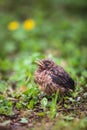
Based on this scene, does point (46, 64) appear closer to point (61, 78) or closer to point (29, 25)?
point (61, 78)

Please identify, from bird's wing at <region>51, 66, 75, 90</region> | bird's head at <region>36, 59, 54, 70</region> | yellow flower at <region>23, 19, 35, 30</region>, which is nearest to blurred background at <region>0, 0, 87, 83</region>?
yellow flower at <region>23, 19, 35, 30</region>

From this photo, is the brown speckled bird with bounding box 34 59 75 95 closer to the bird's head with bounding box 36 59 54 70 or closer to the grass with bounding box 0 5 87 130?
the bird's head with bounding box 36 59 54 70

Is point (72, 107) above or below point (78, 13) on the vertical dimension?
below

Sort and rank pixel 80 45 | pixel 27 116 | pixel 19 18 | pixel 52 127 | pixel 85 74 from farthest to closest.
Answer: pixel 19 18 → pixel 80 45 → pixel 85 74 → pixel 27 116 → pixel 52 127

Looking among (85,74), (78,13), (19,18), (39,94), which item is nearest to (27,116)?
(39,94)

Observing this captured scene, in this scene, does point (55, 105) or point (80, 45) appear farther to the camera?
point (80, 45)

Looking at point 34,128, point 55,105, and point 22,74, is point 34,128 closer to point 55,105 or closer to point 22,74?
point 55,105

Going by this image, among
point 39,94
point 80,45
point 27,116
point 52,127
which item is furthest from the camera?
point 80,45
